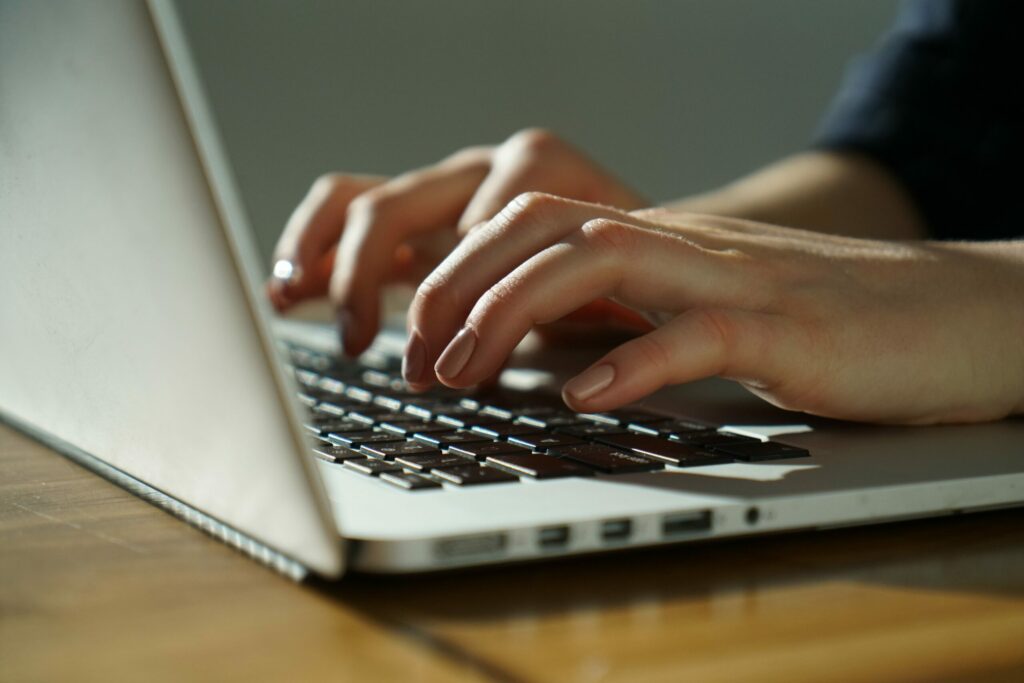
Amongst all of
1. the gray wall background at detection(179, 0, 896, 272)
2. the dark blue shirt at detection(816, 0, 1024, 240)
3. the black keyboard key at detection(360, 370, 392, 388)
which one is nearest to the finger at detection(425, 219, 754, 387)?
the black keyboard key at detection(360, 370, 392, 388)

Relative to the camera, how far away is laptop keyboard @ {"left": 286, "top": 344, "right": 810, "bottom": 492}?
418 millimetres

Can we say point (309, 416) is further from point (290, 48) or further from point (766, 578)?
point (290, 48)

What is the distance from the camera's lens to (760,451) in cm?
45

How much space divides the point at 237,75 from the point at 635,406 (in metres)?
1.53

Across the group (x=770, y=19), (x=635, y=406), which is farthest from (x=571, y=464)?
(x=770, y=19)

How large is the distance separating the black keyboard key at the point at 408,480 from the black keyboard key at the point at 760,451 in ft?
0.43

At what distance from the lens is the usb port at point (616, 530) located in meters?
0.35

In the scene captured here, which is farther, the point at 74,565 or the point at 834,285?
the point at 834,285

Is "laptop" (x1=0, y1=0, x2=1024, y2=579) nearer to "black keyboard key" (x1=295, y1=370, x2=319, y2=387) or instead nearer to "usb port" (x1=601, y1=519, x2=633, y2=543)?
"usb port" (x1=601, y1=519, x2=633, y2=543)

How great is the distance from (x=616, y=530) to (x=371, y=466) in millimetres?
112

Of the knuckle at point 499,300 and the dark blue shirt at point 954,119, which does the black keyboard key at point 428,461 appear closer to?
A: the knuckle at point 499,300

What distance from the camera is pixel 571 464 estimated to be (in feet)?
1.40

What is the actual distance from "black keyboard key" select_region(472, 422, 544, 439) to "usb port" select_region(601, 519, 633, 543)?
0.15 m

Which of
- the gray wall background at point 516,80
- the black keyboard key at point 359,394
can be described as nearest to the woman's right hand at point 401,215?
the black keyboard key at point 359,394
